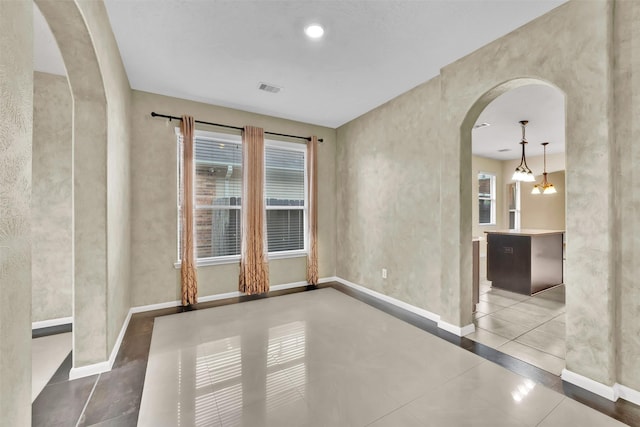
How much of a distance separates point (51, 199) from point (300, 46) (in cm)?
336

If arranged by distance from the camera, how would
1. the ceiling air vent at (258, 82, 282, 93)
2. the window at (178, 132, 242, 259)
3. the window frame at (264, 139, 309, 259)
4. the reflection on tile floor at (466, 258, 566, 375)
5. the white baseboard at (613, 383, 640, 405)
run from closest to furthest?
the white baseboard at (613, 383, 640, 405) < the reflection on tile floor at (466, 258, 566, 375) < the ceiling air vent at (258, 82, 282, 93) < the window at (178, 132, 242, 259) < the window frame at (264, 139, 309, 259)

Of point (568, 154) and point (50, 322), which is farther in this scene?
point (50, 322)

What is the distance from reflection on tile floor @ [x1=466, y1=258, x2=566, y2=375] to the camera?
2.51 metres

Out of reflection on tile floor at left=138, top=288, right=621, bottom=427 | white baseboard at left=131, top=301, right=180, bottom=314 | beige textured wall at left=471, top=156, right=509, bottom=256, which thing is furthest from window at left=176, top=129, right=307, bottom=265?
beige textured wall at left=471, top=156, right=509, bottom=256

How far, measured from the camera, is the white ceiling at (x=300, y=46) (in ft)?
7.14

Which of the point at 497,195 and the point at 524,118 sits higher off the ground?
the point at 524,118

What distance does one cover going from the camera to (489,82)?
8.52 ft

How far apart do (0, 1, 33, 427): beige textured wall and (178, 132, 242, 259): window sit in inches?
122

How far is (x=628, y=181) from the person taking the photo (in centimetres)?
191

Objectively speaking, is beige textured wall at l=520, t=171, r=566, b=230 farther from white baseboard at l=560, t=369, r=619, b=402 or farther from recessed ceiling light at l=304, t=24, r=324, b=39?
recessed ceiling light at l=304, t=24, r=324, b=39

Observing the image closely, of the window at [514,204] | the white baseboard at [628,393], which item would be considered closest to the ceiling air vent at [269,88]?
the white baseboard at [628,393]

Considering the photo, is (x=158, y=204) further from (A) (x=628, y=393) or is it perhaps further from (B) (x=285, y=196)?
(A) (x=628, y=393)

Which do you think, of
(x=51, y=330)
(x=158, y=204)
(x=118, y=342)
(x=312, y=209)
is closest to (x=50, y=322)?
(x=51, y=330)

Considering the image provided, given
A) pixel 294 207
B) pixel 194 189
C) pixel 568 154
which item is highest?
pixel 568 154
